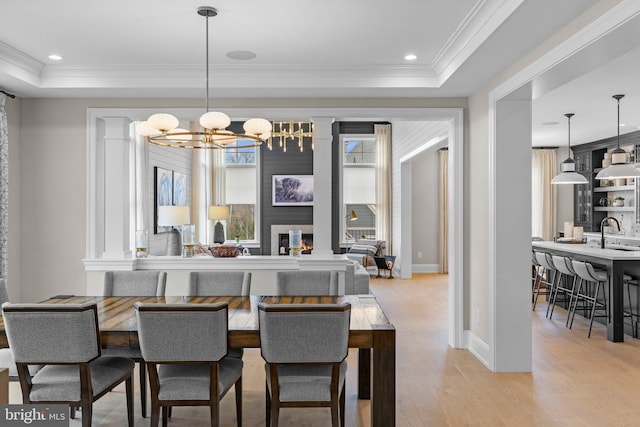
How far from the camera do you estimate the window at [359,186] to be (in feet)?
36.9

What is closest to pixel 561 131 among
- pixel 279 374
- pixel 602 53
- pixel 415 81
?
pixel 415 81

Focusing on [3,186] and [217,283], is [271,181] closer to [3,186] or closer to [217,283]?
[3,186]

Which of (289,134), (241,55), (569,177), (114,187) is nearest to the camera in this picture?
(241,55)

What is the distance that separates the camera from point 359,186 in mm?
11289

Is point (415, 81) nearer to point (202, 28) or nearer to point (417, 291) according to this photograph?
point (202, 28)

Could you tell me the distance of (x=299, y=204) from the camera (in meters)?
10.8

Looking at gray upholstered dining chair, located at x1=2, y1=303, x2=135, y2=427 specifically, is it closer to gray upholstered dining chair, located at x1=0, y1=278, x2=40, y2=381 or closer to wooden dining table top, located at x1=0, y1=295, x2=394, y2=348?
wooden dining table top, located at x1=0, y1=295, x2=394, y2=348

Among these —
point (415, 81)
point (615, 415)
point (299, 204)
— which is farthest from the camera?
point (299, 204)

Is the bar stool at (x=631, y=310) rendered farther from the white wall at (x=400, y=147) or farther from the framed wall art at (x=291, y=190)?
the framed wall art at (x=291, y=190)

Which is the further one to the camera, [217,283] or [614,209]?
[614,209]

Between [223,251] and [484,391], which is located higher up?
[223,251]

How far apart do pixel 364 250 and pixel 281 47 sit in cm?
650

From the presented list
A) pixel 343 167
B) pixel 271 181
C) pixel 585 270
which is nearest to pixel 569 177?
pixel 585 270

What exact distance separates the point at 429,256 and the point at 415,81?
22.6 feet
